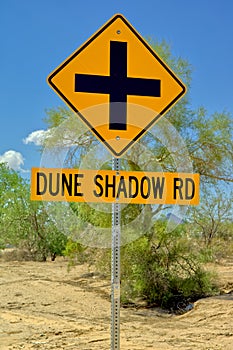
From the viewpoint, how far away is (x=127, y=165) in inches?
366

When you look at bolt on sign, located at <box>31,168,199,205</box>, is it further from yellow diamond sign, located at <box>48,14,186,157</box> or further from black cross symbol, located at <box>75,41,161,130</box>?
black cross symbol, located at <box>75,41,161,130</box>

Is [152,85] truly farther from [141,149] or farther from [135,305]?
[135,305]

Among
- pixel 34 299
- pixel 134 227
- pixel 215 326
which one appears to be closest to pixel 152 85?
pixel 215 326

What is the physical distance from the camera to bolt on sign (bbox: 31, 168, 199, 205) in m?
3.41

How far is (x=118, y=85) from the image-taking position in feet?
11.7

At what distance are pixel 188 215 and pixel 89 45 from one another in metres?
7.37

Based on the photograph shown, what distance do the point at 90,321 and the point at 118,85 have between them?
575cm

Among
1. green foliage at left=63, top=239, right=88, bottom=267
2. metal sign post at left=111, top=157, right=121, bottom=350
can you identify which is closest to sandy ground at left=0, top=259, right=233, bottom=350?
green foliage at left=63, top=239, right=88, bottom=267

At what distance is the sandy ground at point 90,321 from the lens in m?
6.63

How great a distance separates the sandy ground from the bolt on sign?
3426 millimetres

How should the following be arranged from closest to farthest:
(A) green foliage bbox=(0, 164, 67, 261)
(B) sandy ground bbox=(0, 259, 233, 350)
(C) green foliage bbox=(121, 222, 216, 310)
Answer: (B) sandy ground bbox=(0, 259, 233, 350) → (C) green foliage bbox=(121, 222, 216, 310) → (A) green foliage bbox=(0, 164, 67, 261)

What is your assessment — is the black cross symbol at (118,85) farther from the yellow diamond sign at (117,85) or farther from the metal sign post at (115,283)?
the metal sign post at (115,283)

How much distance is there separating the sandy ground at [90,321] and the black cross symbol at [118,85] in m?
3.76

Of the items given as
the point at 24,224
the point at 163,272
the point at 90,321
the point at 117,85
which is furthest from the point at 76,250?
the point at 24,224
